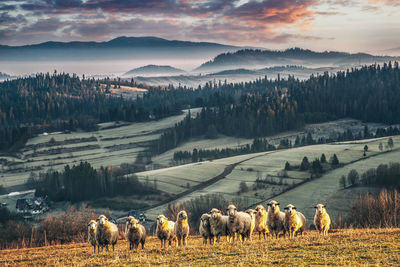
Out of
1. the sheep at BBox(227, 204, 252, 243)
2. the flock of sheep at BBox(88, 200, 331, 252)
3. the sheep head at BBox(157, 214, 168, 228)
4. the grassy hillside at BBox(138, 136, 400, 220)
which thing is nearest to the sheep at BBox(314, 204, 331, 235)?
the flock of sheep at BBox(88, 200, 331, 252)

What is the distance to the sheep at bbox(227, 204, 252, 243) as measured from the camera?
28.8m

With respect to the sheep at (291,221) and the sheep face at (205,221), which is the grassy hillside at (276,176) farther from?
the sheep face at (205,221)

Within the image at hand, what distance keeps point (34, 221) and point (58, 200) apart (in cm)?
2093

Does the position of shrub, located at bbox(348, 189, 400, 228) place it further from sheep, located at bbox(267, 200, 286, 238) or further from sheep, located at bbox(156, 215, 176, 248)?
sheep, located at bbox(156, 215, 176, 248)

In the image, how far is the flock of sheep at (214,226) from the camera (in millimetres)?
28794

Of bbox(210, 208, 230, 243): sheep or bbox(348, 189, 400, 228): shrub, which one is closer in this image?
bbox(210, 208, 230, 243): sheep

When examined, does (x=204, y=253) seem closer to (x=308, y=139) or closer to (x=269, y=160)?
(x=269, y=160)

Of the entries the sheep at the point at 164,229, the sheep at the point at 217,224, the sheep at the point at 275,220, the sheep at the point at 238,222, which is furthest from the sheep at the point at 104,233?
the sheep at the point at 275,220

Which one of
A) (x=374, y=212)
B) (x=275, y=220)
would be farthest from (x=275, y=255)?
(x=374, y=212)

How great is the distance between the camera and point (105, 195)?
12188 cm

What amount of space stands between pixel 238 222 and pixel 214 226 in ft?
5.74

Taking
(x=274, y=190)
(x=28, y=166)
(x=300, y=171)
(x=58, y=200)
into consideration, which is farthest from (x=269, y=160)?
(x=28, y=166)

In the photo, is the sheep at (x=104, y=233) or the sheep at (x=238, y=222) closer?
the sheep at (x=104, y=233)

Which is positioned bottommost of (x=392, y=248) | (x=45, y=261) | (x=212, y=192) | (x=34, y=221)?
(x=34, y=221)
